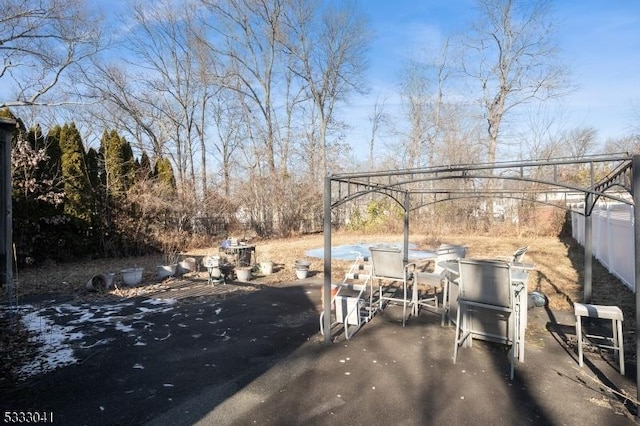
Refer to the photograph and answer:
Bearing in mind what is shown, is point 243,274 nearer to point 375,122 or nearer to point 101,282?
Answer: point 101,282

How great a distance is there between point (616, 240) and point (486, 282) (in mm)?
5671

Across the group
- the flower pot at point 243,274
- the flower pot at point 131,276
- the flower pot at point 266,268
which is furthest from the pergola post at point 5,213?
the flower pot at point 266,268

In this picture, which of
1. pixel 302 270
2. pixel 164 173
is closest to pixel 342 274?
pixel 302 270

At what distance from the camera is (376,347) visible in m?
3.97

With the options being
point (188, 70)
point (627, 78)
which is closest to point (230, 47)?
point (188, 70)

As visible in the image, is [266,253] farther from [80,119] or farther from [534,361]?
[80,119]

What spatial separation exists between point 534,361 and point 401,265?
1.77 metres

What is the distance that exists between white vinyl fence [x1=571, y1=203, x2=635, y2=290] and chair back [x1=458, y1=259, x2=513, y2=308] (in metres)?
2.70

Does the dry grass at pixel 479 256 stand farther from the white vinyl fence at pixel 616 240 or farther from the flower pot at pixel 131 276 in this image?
the flower pot at pixel 131 276

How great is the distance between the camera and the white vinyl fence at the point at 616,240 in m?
6.18

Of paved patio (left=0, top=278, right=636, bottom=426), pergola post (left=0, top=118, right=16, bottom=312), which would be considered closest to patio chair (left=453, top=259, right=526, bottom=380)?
paved patio (left=0, top=278, right=636, bottom=426)

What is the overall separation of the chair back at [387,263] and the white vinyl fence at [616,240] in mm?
2725

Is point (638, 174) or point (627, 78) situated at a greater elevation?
point (627, 78)

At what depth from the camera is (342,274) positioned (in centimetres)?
821
